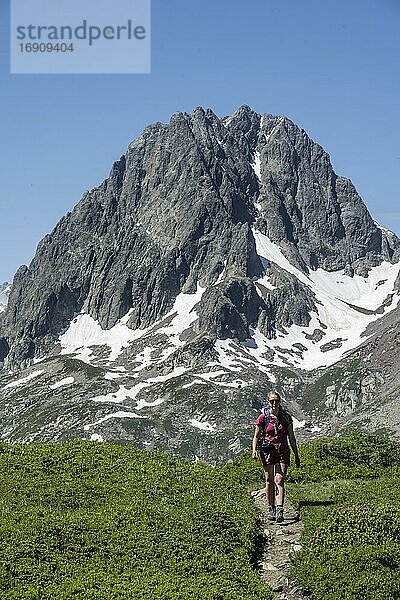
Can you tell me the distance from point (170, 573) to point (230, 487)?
7263 mm

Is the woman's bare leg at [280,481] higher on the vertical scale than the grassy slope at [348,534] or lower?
higher

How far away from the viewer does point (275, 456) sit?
19828mm

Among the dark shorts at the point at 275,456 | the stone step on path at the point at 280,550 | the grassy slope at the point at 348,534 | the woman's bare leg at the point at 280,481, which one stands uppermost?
the dark shorts at the point at 275,456

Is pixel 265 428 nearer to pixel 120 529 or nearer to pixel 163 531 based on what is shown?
pixel 163 531

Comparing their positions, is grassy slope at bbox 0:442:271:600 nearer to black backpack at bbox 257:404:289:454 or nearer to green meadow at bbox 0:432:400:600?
green meadow at bbox 0:432:400:600

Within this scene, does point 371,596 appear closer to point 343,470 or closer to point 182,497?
point 182,497

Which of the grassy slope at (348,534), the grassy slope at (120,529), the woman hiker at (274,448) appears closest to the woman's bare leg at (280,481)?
the woman hiker at (274,448)

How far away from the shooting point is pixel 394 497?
805 inches

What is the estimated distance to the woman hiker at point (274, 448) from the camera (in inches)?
776

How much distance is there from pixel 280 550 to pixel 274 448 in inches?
121

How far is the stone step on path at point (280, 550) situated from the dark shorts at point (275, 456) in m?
1.89

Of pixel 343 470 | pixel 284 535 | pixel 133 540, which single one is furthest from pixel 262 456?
pixel 343 470

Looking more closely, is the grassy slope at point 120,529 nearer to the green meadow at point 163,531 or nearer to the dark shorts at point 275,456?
the green meadow at point 163,531

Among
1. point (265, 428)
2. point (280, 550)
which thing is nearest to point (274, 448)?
point (265, 428)
